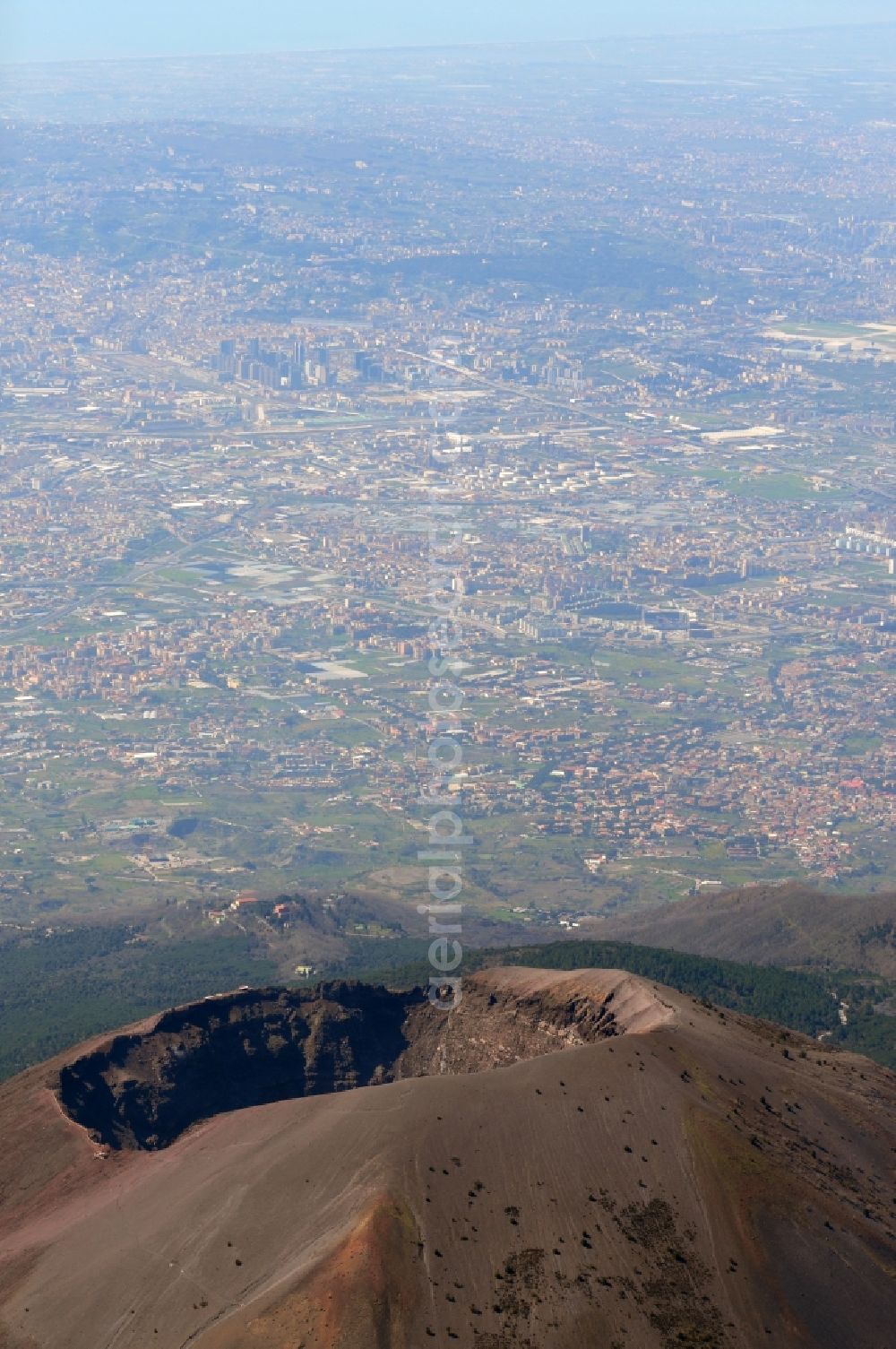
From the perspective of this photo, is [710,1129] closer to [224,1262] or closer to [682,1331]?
[682,1331]

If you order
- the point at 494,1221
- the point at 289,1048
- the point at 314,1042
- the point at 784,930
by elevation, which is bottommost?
the point at 784,930

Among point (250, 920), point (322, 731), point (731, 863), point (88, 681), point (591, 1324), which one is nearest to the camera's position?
point (591, 1324)

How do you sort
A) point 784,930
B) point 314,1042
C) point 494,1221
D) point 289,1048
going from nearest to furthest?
point 494,1221 → point 289,1048 → point 314,1042 → point 784,930

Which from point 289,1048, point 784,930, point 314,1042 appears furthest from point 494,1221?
point 784,930

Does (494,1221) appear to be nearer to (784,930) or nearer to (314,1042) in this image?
(314,1042)

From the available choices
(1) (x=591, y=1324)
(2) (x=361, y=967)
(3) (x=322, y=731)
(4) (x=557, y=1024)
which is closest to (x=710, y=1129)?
(1) (x=591, y=1324)

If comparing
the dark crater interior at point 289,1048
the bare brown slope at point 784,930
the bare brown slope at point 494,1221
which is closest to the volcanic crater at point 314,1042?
the dark crater interior at point 289,1048
